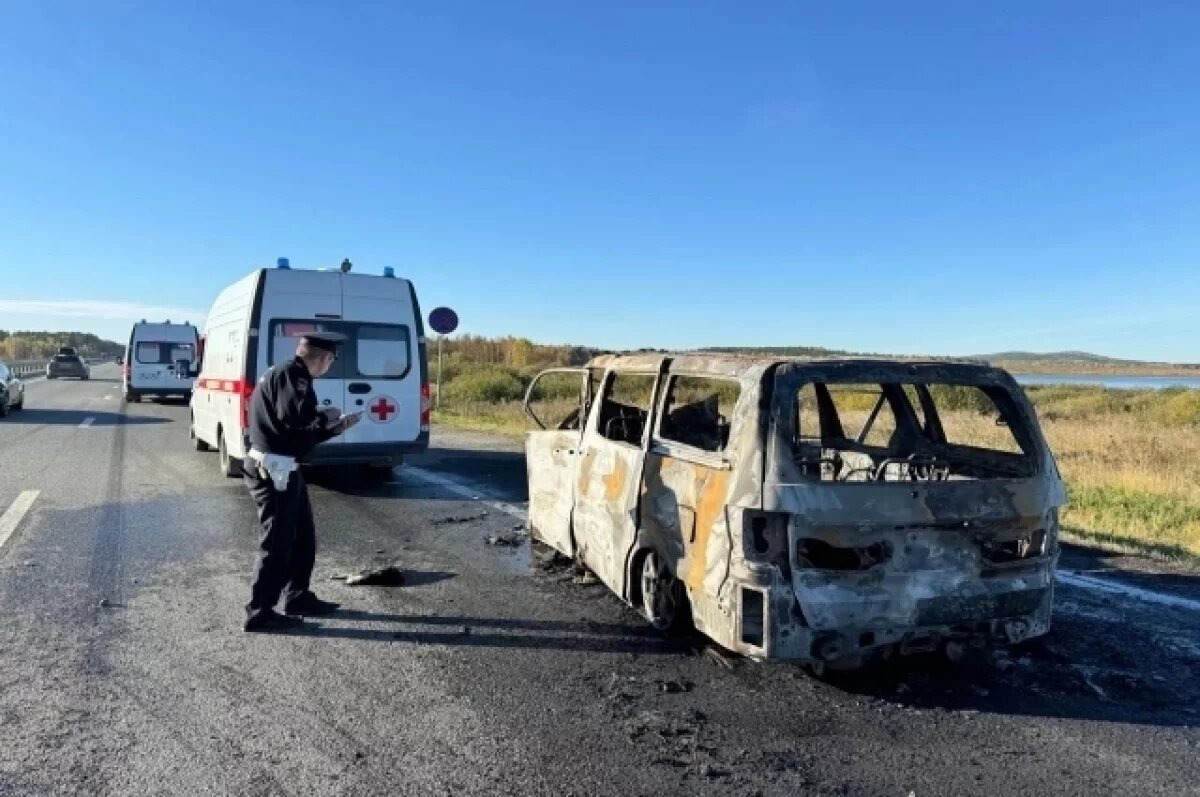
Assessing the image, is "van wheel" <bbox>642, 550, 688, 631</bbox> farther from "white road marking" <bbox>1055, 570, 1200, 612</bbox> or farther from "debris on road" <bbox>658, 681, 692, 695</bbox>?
"white road marking" <bbox>1055, 570, 1200, 612</bbox>

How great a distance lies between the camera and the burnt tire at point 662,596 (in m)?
4.67

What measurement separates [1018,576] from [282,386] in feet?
13.4

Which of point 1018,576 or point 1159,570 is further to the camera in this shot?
point 1159,570

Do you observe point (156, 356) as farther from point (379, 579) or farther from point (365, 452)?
point (379, 579)

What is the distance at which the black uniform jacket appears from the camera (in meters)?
5.15

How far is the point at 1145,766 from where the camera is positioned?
3369mm

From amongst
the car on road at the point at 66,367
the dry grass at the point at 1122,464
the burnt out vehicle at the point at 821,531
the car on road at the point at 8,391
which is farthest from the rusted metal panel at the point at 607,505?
the car on road at the point at 66,367

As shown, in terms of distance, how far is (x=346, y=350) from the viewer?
9602mm

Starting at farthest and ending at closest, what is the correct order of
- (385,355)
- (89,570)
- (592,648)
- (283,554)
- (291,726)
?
(385,355), (89,570), (283,554), (592,648), (291,726)

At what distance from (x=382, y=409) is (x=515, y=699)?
6194 millimetres

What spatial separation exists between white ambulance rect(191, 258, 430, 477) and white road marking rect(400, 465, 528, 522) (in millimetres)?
742

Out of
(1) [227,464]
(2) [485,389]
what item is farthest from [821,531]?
(2) [485,389]

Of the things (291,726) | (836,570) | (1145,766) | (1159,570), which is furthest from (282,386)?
(1159,570)

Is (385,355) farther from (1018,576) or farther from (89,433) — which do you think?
(89,433)
